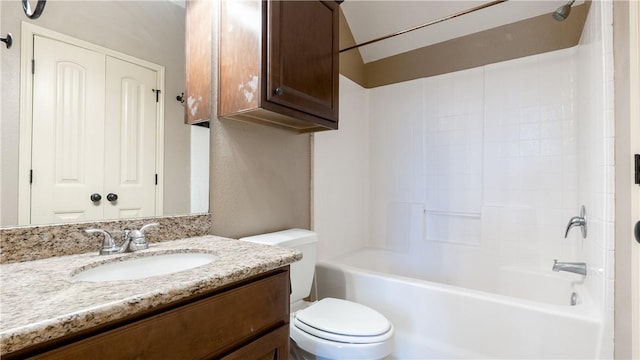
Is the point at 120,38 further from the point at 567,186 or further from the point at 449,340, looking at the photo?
the point at 567,186

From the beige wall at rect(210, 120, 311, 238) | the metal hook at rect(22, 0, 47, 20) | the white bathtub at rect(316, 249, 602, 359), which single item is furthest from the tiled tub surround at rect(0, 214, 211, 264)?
the white bathtub at rect(316, 249, 602, 359)

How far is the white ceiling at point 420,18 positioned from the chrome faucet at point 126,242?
2.20 metres

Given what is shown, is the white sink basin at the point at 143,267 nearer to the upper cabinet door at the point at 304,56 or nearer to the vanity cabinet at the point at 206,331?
the vanity cabinet at the point at 206,331

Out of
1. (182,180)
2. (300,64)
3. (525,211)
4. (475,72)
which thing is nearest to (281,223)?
(182,180)

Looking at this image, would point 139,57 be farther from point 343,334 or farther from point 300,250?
point 343,334

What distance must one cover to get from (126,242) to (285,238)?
2.30ft

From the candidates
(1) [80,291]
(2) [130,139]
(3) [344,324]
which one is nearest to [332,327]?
(3) [344,324]

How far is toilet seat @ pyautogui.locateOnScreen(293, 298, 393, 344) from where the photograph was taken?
117cm

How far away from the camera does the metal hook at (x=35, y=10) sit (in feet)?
2.96

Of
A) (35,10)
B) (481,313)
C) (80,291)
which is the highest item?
(35,10)

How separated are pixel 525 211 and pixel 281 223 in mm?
1655

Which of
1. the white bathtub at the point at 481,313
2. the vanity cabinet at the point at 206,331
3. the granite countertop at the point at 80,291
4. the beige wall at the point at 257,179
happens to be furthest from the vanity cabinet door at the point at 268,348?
the white bathtub at the point at 481,313

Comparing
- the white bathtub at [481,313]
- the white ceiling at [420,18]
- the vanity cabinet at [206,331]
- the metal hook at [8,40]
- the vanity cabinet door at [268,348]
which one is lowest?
the white bathtub at [481,313]

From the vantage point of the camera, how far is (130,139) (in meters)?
1.11
